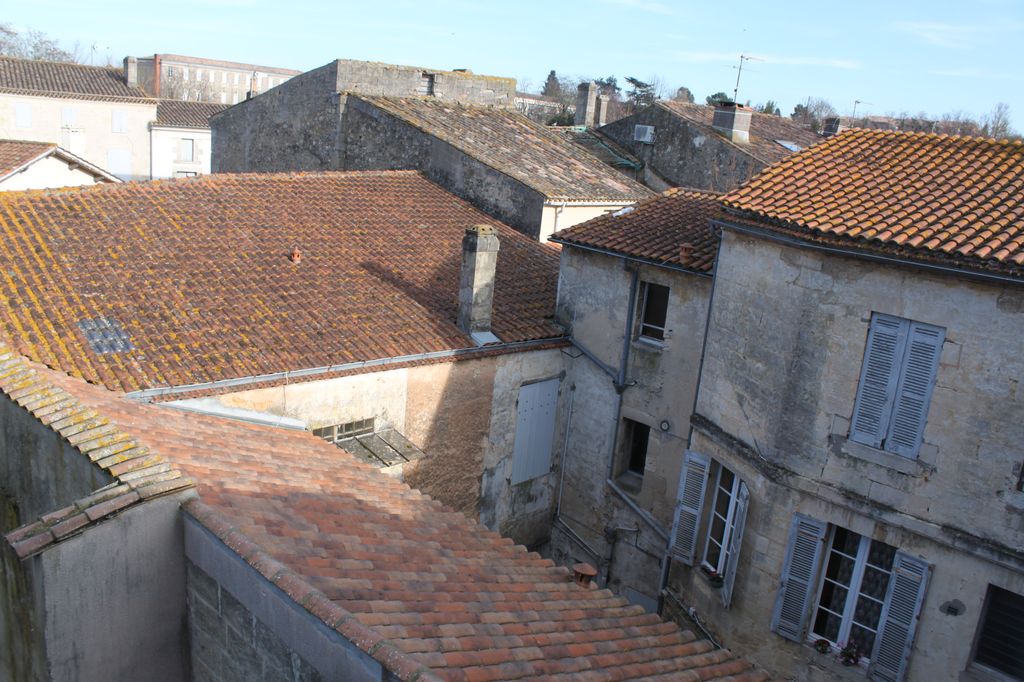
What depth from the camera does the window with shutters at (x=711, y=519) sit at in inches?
464

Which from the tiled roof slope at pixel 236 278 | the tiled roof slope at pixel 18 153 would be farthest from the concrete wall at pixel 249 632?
the tiled roof slope at pixel 18 153

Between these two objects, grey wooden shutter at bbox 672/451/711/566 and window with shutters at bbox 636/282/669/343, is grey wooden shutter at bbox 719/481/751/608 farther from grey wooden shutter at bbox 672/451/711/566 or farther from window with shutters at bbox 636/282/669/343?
window with shutters at bbox 636/282/669/343

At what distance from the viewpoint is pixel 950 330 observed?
9414 millimetres

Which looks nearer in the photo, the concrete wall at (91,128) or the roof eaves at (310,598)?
the roof eaves at (310,598)

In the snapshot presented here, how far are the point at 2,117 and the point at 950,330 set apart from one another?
51.5 m

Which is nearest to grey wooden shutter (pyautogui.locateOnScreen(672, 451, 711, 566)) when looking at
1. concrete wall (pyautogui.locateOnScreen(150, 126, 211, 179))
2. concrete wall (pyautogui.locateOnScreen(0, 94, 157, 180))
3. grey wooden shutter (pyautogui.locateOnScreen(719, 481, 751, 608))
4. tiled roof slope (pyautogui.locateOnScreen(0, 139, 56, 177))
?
grey wooden shutter (pyautogui.locateOnScreen(719, 481, 751, 608))

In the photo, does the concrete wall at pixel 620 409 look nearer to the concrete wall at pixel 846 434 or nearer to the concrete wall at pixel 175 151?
the concrete wall at pixel 846 434

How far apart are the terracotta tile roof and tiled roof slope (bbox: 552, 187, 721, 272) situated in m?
42.9

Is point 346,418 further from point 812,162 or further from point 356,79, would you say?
point 356,79

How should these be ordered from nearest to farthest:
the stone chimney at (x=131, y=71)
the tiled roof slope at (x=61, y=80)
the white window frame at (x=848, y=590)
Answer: the white window frame at (x=848, y=590), the tiled roof slope at (x=61, y=80), the stone chimney at (x=131, y=71)

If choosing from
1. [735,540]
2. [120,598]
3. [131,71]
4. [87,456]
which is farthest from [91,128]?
[120,598]

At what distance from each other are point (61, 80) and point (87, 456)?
164 feet

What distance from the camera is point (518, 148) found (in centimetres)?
2281

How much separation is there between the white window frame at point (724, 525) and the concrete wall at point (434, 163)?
896cm
